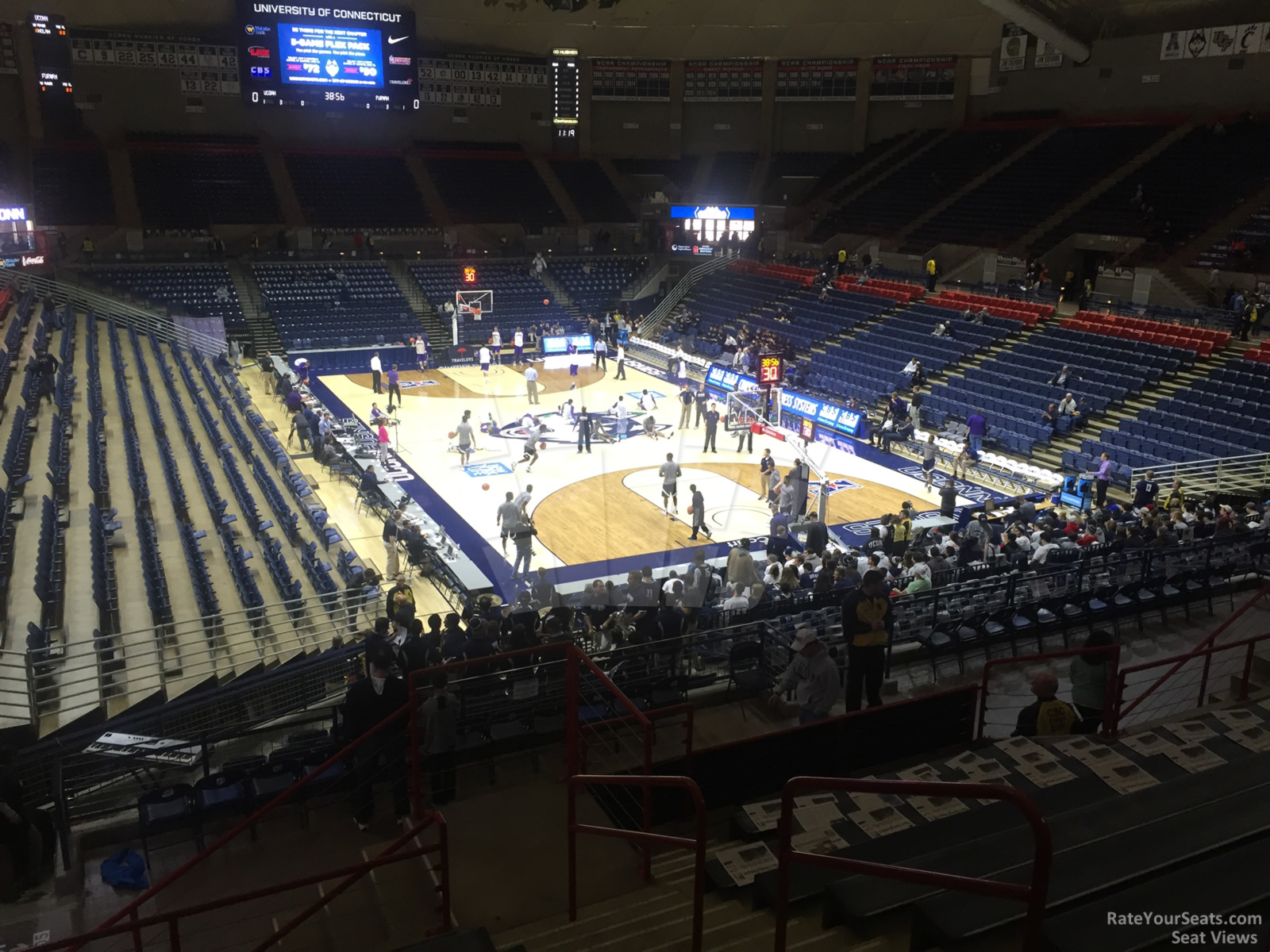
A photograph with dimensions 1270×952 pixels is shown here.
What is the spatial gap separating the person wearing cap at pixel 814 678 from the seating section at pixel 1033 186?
28.1 meters

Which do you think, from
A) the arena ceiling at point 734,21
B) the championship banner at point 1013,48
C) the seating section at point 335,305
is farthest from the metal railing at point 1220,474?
the championship banner at point 1013,48

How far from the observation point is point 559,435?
2361cm

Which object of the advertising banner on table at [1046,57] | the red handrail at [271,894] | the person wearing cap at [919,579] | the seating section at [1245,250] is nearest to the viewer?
the red handrail at [271,894]

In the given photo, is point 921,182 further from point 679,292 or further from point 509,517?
point 509,517

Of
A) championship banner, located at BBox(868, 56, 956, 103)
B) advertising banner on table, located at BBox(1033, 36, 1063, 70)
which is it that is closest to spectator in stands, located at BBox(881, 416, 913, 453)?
advertising banner on table, located at BBox(1033, 36, 1063, 70)

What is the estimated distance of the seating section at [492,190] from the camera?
4175cm

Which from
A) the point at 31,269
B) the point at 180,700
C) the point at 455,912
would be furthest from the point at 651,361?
the point at 455,912

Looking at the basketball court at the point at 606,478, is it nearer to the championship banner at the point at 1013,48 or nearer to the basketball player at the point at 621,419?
the basketball player at the point at 621,419

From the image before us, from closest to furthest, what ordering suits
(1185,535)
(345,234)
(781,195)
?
(1185,535) < (345,234) < (781,195)

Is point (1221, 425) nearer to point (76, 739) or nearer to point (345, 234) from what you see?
point (76, 739)

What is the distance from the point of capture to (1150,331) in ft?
81.0

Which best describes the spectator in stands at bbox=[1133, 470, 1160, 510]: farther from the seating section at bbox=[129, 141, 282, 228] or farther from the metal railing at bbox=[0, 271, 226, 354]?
the seating section at bbox=[129, 141, 282, 228]

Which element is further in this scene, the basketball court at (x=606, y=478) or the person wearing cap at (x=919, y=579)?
the basketball court at (x=606, y=478)

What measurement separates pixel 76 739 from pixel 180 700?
40.9 inches
